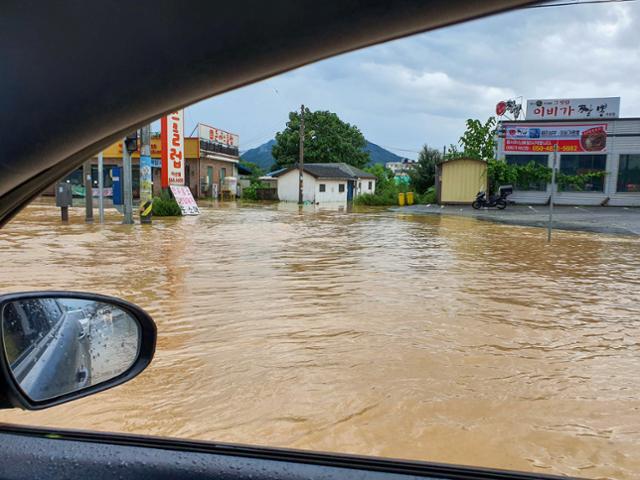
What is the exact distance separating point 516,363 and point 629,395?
2.58 ft

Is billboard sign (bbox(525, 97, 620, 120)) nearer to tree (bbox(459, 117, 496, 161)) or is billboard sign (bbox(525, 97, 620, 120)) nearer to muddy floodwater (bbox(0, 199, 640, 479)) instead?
tree (bbox(459, 117, 496, 161))

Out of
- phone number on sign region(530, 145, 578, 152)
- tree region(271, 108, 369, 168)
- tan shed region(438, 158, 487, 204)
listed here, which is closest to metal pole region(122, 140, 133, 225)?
tan shed region(438, 158, 487, 204)

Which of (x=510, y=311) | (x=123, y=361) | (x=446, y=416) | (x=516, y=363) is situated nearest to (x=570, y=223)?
(x=510, y=311)

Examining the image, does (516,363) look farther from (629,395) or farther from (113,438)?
(113,438)

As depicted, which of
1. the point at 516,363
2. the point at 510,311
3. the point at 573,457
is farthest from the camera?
the point at 510,311

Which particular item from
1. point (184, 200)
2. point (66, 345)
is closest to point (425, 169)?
point (184, 200)

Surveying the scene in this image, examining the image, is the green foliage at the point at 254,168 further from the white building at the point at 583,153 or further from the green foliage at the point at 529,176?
the white building at the point at 583,153

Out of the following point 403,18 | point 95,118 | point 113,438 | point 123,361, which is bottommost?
point 113,438

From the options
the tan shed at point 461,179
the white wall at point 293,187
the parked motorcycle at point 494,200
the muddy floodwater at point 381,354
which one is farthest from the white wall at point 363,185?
the muddy floodwater at point 381,354

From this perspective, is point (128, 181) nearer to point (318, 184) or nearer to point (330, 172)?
point (318, 184)

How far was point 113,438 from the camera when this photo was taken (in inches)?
46.7

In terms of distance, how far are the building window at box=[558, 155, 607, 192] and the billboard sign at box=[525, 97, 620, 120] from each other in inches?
81.3

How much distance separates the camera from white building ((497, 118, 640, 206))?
89.1 ft

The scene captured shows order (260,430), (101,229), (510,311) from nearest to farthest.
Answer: (260,430)
(510,311)
(101,229)
